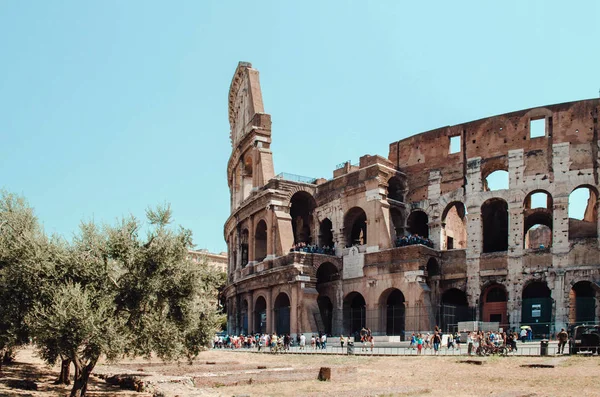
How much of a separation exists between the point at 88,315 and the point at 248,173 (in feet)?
129

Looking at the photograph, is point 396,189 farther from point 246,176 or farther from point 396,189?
point 246,176

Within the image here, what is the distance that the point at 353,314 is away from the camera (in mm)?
40031

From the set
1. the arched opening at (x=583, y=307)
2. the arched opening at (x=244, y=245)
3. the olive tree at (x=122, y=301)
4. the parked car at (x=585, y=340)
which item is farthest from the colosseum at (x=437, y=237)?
the olive tree at (x=122, y=301)

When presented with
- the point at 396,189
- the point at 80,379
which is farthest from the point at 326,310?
the point at 80,379

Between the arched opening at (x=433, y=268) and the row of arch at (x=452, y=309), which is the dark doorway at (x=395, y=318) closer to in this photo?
the row of arch at (x=452, y=309)

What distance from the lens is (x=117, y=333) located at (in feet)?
47.0

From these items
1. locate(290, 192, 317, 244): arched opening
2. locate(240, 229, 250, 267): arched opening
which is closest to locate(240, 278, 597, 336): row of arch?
locate(290, 192, 317, 244): arched opening

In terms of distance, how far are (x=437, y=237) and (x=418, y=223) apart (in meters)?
3.39

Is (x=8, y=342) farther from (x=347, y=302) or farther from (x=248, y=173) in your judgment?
(x=248, y=173)

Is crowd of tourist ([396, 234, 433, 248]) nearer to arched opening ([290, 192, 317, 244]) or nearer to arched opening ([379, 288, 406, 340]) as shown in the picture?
arched opening ([379, 288, 406, 340])

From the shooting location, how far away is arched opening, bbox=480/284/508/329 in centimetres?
3480

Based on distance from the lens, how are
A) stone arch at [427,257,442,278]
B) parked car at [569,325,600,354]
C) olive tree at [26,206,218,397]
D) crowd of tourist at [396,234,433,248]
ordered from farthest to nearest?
crowd of tourist at [396,234,433,248], stone arch at [427,257,442,278], parked car at [569,325,600,354], olive tree at [26,206,218,397]

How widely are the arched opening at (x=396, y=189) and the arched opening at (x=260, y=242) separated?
33.3 ft

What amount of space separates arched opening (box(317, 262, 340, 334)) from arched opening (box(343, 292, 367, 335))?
3.52ft
